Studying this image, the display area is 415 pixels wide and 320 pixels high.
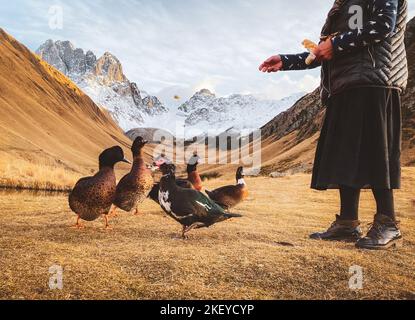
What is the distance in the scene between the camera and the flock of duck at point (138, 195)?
20.2 feet

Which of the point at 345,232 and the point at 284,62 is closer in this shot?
the point at 284,62

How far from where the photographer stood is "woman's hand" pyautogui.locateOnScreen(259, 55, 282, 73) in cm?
648

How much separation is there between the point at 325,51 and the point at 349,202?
8.13 feet

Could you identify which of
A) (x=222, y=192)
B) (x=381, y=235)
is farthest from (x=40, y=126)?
(x=381, y=235)

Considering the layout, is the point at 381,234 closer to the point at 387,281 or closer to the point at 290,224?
the point at 387,281

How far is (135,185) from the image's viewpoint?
292 inches

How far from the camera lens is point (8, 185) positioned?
23.9m

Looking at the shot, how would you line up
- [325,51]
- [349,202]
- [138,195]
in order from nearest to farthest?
[325,51], [349,202], [138,195]

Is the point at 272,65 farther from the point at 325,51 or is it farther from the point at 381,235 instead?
the point at 381,235

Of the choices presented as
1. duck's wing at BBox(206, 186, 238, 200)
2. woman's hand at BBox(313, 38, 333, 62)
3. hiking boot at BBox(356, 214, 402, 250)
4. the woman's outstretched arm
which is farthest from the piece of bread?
duck's wing at BBox(206, 186, 238, 200)

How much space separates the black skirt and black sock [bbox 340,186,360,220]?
346 millimetres

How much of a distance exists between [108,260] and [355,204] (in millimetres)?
4052

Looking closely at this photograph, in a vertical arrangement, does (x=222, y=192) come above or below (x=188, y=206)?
above
